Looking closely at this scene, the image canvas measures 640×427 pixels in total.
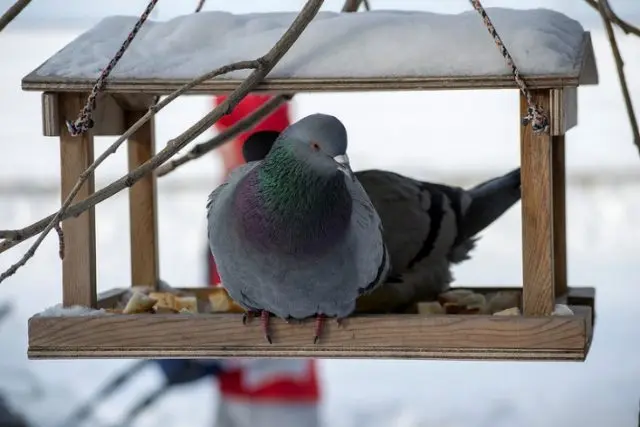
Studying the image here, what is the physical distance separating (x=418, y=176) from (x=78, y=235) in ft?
12.8

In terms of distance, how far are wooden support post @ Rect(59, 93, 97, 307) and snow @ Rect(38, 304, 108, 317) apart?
0.01 meters

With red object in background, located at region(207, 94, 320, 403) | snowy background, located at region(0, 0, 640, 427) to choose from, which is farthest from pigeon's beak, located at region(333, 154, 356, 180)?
snowy background, located at region(0, 0, 640, 427)

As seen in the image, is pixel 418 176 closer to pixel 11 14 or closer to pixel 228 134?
pixel 228 134

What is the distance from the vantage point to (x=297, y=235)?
1.57 metres

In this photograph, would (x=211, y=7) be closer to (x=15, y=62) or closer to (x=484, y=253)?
(x=15, y=62)

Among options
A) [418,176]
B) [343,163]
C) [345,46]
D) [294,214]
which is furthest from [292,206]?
[418,176]

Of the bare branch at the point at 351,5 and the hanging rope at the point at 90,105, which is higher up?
the bare branch at the point at 351,5

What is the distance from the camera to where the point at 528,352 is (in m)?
1.58

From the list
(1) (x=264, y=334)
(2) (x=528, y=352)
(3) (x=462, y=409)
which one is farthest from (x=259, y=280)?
(3) (x=462, y=409)

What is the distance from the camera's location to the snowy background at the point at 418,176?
16.7ft

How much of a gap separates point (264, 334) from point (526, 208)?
43 centimetres

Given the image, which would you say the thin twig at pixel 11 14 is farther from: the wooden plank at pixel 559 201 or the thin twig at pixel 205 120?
the wooden plank at pixel 559 201

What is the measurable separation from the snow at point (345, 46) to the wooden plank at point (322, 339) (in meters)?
0.36

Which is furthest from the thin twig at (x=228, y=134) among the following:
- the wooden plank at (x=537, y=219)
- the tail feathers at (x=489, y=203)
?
the wooden plank at (x=537, y=219)
